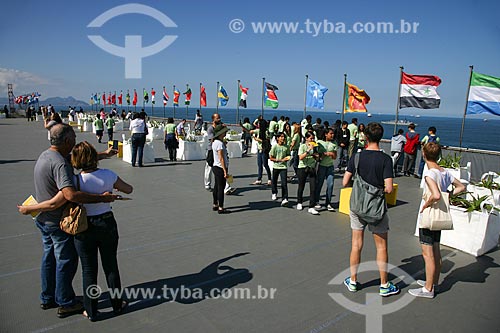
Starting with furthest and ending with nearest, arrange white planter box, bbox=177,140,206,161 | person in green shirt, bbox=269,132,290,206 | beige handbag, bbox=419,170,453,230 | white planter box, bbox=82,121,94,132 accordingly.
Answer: white planter box, bbox=82,121,94,132, white planter box, bbox=177,140,206,161, person in green shirt, bbox=269,132,290,206, beige handbag, bbox=419,170,453,230

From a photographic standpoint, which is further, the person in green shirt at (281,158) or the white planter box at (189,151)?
the white planter box at (189,151)

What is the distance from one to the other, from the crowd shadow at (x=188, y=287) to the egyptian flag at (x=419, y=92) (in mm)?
10379

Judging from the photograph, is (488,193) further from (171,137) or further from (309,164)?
(171,137)

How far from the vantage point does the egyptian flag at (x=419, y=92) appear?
11.6 meters

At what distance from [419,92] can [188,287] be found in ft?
37.8

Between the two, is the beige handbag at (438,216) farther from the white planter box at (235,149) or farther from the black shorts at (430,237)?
the white planter box at (235,149)

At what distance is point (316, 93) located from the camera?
15.1 metres

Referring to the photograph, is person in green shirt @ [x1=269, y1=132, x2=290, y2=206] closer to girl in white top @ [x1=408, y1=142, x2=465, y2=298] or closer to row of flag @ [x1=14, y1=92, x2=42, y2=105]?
girl in white top @ [x1=408, y1=142, x2=465, y2=298]

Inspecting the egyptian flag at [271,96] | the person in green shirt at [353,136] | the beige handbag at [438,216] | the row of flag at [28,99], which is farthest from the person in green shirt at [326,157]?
the row of flag at [28,99]

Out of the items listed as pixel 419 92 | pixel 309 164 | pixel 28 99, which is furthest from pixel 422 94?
pixel 28 99

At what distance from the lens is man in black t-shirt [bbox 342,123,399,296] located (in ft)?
11.2

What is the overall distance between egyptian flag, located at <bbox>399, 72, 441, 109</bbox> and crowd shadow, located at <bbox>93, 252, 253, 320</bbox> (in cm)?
1038

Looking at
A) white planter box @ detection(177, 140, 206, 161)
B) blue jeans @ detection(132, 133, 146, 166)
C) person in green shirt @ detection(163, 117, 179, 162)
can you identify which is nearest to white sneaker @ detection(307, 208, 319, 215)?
blue jeans @ detection(132, 133, 146, 166)

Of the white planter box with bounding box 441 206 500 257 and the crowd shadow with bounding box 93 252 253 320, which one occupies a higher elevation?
the white planter box with bounding box 441 206 500 257
